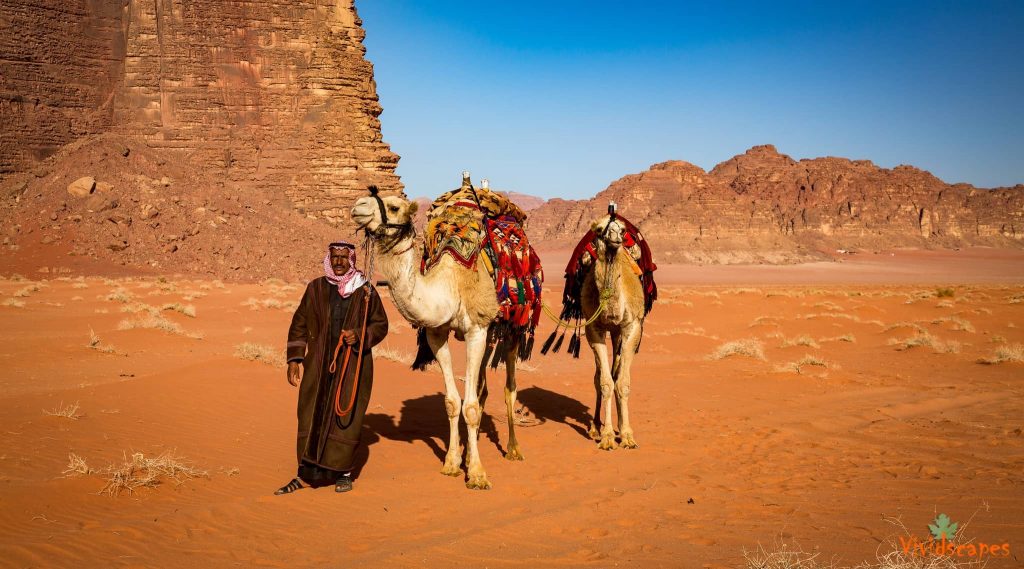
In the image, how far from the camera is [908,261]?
392 feet

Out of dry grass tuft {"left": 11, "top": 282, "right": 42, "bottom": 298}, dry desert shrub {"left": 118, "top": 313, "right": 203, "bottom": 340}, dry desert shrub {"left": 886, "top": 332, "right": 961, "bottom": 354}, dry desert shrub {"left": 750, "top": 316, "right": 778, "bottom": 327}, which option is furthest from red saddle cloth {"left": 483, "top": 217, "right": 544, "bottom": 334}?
dry grass tuft {"left": 11, "top": 282, "right": 42, "bottom": 298}

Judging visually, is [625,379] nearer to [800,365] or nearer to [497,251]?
[497,251]

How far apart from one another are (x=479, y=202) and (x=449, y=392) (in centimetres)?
228

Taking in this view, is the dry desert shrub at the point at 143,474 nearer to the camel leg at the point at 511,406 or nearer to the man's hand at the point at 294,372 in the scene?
the man's hand at the point at 294,372

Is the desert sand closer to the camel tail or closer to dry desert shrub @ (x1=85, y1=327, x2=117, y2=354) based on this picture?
dry desert shrub @ (x1=85, y1=327, x2=117, y2=354)

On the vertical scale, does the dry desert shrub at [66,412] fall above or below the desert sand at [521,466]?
above

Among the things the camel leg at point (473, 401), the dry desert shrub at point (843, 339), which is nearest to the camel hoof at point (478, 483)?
the camel leg at point (473, 401)

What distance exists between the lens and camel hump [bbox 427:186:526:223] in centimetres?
726

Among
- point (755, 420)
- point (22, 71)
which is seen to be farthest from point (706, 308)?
point (22, 71)

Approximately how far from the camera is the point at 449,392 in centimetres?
656

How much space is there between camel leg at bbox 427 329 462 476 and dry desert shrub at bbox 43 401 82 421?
14.6 ft

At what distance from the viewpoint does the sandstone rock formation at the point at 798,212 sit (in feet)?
418

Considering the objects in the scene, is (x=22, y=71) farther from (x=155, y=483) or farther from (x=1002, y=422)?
(x=1002, y=422)

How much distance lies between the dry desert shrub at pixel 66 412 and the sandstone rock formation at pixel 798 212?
117m
